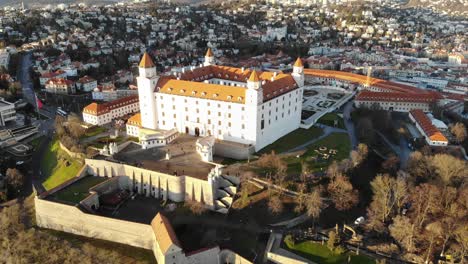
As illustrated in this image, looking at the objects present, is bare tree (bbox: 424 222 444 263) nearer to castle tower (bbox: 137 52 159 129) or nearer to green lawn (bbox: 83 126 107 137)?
castle tower (bbox: 137 52 159 129)

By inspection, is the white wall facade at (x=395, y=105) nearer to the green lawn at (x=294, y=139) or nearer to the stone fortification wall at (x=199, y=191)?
the green lawn at (x=294, y=139)

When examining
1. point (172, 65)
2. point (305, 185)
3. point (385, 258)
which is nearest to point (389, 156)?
point (305, 185)

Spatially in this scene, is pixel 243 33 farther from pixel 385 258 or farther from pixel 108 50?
pixel 385 258

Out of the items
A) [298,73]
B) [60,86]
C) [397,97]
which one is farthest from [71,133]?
[397,97]

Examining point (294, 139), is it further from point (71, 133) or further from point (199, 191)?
point (71, 133)

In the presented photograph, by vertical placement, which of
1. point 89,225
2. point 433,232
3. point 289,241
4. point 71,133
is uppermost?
point 71,133

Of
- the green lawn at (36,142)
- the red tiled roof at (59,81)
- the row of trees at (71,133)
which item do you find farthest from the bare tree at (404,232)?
the red tiled roof at (59,81)
